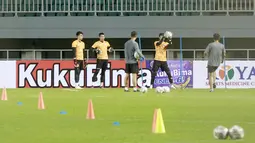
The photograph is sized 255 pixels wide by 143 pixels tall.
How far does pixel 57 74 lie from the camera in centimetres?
2759

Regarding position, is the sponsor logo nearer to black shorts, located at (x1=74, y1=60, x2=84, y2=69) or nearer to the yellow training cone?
black shorts, located at (x1=74, y1=60, x2=84, y2=69)

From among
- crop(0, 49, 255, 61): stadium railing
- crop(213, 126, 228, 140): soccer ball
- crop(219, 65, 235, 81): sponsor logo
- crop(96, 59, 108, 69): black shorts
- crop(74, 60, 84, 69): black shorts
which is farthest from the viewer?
crop(0, 49, 255, 61): stadium railing

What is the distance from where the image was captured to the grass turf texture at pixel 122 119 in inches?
410

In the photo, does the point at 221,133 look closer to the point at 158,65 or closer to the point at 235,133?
the point at 235,133

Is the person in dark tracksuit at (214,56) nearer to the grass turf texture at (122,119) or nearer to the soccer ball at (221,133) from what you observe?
the grass turf texture at (122,119)

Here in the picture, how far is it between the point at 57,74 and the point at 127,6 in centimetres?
751

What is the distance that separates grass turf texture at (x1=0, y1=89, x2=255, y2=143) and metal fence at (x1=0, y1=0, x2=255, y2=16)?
1476cm

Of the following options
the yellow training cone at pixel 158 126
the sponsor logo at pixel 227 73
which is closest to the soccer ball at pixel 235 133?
the yellow training cone at pixel 158 126

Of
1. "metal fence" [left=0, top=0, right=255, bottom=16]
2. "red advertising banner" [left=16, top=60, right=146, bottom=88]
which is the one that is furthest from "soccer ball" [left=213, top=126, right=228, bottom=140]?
"metal fence" [left=0, top=0, right=255, bottom=16]

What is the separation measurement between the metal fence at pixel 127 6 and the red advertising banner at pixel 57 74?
6.31 m

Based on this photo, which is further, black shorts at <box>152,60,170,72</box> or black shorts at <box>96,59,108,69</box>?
black shorts at <box>96,59,108,69</box>

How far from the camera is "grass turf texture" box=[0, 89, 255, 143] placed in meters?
10.4

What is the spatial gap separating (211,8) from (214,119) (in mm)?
21181

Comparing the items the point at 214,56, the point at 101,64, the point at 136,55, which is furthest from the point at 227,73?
the point at 136,55
